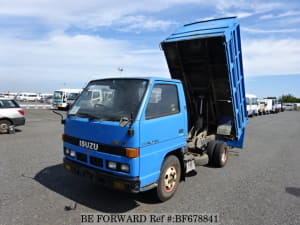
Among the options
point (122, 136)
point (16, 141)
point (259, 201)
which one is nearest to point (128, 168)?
point (122, 136)

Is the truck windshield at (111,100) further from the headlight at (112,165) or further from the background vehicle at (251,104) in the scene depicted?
the background vehicle at (251,104)

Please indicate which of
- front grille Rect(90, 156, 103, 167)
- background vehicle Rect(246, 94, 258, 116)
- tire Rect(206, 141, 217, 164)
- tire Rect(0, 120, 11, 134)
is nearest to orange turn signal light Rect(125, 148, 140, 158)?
front grille Rect(90, 156, 103, 167)

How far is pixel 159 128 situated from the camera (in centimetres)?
359

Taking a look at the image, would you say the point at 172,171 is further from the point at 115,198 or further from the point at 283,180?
the point at 283,180

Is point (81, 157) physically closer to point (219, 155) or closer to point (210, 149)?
point (210, 149)

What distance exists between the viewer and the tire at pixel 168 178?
375 centimetres

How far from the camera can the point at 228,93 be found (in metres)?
5.97

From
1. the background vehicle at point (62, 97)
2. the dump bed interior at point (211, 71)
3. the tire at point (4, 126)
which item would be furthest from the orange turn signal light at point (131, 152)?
the background vehicle at point (62, 97)

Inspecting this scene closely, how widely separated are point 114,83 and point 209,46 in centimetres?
288

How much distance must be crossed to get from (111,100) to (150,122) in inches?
31.3

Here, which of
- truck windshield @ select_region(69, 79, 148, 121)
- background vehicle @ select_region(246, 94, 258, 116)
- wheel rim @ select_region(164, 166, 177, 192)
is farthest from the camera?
background vehicle @ select_region(246, 94, 258, 116)

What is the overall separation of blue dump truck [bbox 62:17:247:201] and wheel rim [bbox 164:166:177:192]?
0.06 feet

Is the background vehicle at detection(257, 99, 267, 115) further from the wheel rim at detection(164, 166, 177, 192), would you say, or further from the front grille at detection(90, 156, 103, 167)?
the front grille at detection(90, 156, 103, 167)

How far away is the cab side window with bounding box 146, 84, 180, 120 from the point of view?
3.56 m
